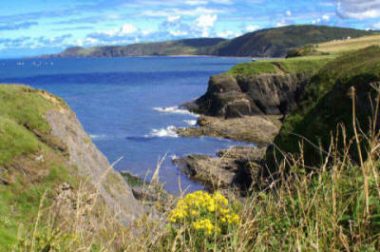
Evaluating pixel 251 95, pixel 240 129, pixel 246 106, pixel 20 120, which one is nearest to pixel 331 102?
pixel 20 120

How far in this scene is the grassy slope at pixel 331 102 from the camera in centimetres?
2833

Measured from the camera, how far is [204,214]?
6.07m

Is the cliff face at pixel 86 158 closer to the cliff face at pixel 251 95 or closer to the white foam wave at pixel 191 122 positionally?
the white foam wave at pixel 191 122

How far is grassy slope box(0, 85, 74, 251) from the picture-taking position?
16.6 meters

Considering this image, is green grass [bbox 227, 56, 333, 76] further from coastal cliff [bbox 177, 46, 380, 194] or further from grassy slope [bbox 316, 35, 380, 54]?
grassy slope [bbox 316, 35, 380, 54]

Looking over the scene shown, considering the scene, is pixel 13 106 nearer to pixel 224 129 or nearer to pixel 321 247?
pixel 321 247

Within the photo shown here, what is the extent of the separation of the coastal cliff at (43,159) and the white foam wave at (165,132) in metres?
45.7

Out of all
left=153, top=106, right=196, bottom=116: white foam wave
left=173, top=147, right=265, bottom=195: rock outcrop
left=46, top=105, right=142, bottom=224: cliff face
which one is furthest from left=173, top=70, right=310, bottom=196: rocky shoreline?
left=46, top=105, right=142, bottom=224: cliff face

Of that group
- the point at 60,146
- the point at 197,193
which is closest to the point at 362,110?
the point at 60,146

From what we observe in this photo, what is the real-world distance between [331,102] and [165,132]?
4050cm

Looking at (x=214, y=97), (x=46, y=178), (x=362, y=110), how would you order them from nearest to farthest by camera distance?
(x=46, y=178) → (x=362, y=110) → (x=214, y=97)

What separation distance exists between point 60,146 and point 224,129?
4947cm

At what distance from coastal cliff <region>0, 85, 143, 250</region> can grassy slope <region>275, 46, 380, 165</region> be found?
10.6 m

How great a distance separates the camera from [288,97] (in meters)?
87.4
